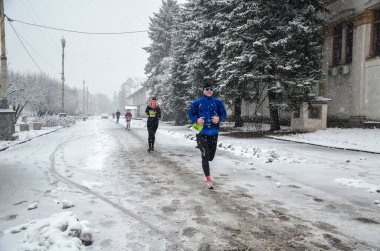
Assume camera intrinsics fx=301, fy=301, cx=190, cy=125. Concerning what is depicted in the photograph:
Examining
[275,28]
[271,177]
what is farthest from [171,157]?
[275,28]

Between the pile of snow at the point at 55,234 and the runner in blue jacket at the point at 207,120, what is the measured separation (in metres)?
2.94

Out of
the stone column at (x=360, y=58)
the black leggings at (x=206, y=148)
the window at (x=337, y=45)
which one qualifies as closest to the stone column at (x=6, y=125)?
the black leggings at (x=206, y=148)

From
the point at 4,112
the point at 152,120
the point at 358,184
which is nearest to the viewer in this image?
the point at 358,184

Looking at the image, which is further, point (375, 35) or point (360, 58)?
point (360, 58)

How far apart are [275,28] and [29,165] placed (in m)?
15.5

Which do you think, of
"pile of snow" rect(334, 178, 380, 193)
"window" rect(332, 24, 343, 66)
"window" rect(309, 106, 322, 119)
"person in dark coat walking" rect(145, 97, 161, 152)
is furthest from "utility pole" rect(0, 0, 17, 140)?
"window" rect(332, 24, 343, 66)

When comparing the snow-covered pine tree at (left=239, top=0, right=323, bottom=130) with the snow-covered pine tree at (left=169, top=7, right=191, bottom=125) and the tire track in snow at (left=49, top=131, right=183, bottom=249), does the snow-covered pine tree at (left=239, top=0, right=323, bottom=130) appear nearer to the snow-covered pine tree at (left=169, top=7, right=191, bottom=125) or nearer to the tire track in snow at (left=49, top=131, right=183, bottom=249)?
the snow-covered pine tree at (left=169, top=7, right=191, bottom=125)

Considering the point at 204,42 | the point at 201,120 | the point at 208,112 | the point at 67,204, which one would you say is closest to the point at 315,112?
the point at 204,42

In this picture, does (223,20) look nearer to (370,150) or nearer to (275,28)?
(275,28)

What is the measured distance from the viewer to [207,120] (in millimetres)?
6137

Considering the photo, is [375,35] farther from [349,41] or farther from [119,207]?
[119,207]

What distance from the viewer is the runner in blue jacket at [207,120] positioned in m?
6.08

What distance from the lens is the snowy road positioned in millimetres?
3488

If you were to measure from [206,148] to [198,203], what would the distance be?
4.76 feet
